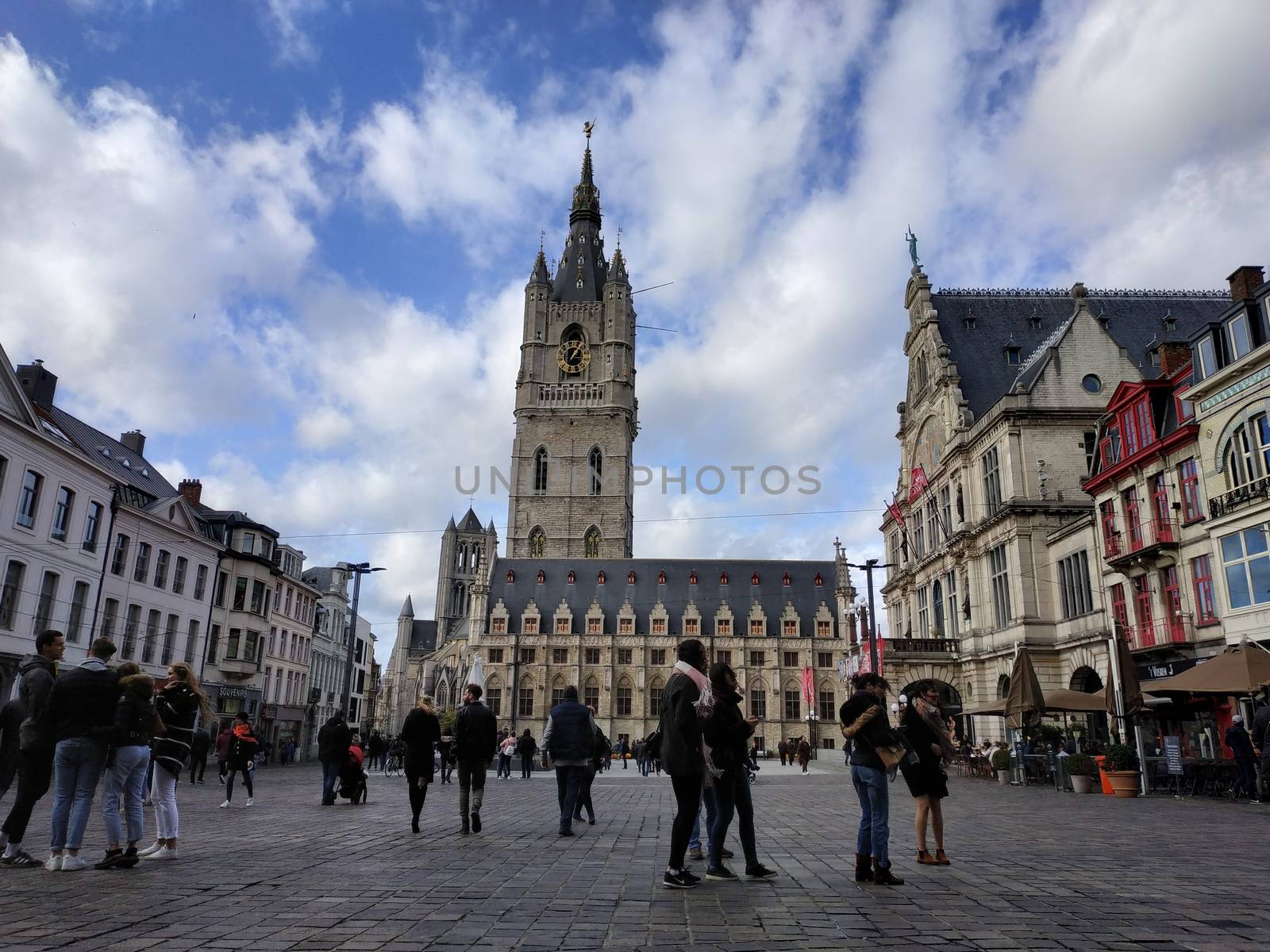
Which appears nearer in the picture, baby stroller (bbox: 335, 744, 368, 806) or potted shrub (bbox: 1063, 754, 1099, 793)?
baby stroller (bbox: 335, 744, 368, 806)

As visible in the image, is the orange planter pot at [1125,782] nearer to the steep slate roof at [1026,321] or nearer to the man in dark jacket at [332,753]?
the man in dark jacket at [332,753]

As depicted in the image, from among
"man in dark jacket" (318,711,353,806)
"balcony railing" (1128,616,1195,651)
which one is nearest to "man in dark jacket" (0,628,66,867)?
"man in dark jacket" (318,711,353,806)

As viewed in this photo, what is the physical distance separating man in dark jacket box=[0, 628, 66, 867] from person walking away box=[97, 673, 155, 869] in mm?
531

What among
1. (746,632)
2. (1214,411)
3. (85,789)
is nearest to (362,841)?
(85,789)

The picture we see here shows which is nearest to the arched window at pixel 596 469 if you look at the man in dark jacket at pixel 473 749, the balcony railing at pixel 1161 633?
the balcony railing at pixel 1161 633

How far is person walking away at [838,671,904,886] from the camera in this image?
724cm

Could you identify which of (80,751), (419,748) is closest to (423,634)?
(419,748)

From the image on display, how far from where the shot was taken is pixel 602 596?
3337 inches

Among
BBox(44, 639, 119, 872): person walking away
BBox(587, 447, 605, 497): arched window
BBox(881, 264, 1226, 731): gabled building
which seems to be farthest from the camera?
BBox(587, 447, 605, 497): arched window

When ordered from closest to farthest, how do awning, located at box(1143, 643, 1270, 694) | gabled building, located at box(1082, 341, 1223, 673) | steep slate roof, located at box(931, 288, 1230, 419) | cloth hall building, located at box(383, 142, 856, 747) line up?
1. awning, located at box(1143, 643, 1270, 694)
2. gabled building, located at box(1082, 341, 1223, 673)
3. steep slate roof, located at box(931, 288, 1230, 419)
4. cloth hall building, located at box(383, 142, 856, 747)

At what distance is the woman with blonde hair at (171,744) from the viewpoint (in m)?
8.44

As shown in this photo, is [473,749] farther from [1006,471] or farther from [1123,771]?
[1006,471]

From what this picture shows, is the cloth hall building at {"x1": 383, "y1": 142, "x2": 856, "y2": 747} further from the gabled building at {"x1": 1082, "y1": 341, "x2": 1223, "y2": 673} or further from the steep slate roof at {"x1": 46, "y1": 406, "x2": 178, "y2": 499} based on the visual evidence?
the steep slate roof at {"x1": 46, "y1": 406, "x2": 178, "y2": 499}

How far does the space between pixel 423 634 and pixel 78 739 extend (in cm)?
14055
